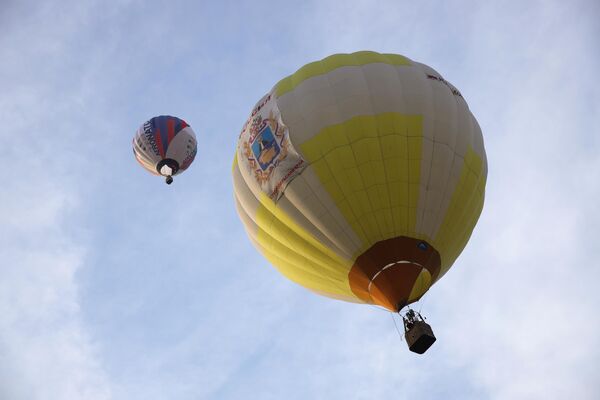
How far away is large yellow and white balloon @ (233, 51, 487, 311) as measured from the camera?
11320mm

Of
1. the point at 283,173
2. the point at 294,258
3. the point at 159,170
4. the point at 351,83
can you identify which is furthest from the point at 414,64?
the point at 159,170

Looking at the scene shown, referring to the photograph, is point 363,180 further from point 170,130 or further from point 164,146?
point 170,130

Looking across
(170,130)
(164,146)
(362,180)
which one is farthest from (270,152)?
(170,130)

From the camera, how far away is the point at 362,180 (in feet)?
37.3

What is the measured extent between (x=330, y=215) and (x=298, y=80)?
311cm

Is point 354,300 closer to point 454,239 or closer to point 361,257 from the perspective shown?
point 361,257

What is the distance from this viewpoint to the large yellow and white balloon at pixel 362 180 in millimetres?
11320

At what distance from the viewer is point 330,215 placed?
11.4 m

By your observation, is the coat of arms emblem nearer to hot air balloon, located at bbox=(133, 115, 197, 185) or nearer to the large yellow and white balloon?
the large yellow and white balloon

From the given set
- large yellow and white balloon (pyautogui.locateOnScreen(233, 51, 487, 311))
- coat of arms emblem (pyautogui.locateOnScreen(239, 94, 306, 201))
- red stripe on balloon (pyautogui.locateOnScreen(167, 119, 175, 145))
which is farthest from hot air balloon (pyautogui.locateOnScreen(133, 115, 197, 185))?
coat of arms emblem (pyautogui.locateOnScreen(239, 94, 306, 201))

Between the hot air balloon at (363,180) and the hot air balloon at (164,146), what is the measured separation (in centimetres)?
718

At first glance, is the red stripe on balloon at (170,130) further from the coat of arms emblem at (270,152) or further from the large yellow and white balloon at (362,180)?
the coat of arms emblem at (270,152)

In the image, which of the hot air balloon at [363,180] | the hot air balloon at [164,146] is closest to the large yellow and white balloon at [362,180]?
the hot air balloon at [363,180]

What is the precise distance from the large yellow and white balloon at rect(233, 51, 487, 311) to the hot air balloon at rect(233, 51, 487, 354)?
0.02 meters
